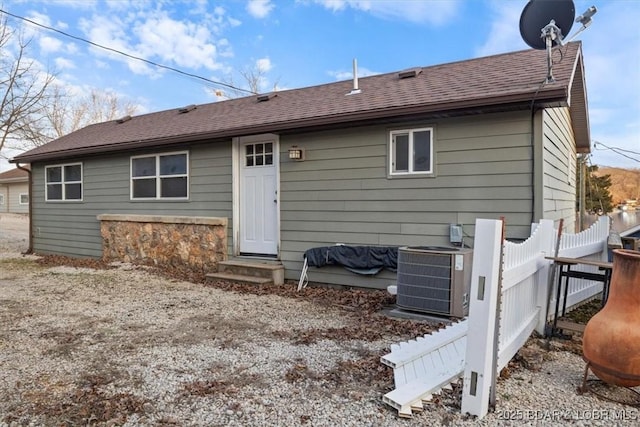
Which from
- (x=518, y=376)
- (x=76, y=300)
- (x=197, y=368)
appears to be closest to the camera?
(x=518, y=376)

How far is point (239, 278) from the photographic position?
6.41m

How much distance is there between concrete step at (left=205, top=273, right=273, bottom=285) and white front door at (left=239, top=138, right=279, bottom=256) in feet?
1.87

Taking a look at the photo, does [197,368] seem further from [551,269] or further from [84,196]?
[84,196]

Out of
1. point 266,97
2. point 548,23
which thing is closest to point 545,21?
point 548,23

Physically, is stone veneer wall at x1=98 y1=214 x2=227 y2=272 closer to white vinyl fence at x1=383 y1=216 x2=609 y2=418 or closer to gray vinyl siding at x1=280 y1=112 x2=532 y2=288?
gray vinyl siding at x1=280 y1=112 x2=532 y2=288

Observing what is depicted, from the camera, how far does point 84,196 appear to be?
954 centimetres

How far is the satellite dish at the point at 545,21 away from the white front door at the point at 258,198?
384 centimetres

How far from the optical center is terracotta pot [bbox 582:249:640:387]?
2418mm

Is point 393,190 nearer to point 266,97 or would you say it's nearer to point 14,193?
point 266,97

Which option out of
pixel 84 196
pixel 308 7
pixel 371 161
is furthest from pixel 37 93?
pixel 371 161

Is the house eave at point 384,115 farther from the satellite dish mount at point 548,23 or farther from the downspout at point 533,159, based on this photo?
the satellite dish mount at point 548,23

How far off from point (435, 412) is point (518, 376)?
0.86 metres

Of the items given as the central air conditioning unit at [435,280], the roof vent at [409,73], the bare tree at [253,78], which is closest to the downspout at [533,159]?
the central air conditioning unit at [435,280]

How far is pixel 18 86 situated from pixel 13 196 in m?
12.7
